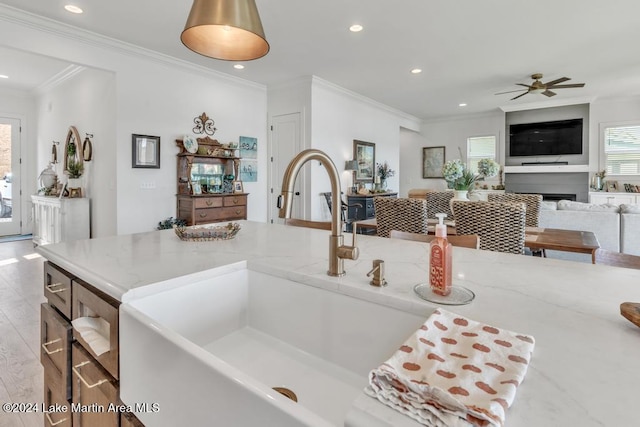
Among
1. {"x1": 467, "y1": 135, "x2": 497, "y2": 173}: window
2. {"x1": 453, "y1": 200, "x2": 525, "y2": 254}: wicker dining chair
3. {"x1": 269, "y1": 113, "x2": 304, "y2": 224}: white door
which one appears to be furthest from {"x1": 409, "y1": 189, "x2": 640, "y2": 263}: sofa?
{"x1": 467, "y1": 135, "x2": 497, "y2": 173}: window

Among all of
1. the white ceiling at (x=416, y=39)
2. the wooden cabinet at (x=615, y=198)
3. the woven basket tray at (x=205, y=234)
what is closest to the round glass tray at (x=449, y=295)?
the woven basket tray at (x=205, y=234)

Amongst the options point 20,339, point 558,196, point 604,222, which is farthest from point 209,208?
point 558,196

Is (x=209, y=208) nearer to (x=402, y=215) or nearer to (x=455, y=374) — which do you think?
(x=402, y=215)

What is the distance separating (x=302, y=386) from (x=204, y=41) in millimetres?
1523

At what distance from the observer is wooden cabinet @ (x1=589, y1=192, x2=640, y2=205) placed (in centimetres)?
624

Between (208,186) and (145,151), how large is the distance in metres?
0.90

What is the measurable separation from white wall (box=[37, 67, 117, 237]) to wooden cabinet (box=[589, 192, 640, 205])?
27.2ft

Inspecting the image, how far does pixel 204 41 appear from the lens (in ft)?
5.17

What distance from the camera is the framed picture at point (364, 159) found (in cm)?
651

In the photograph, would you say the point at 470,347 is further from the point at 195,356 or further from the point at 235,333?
the point at 235,333

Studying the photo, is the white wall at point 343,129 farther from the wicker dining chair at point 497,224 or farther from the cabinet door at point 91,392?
the cabinet door at point 91,392

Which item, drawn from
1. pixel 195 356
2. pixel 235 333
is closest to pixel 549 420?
pixel 195 356

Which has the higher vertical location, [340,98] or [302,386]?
[340,98]

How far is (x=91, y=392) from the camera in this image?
1022mm
